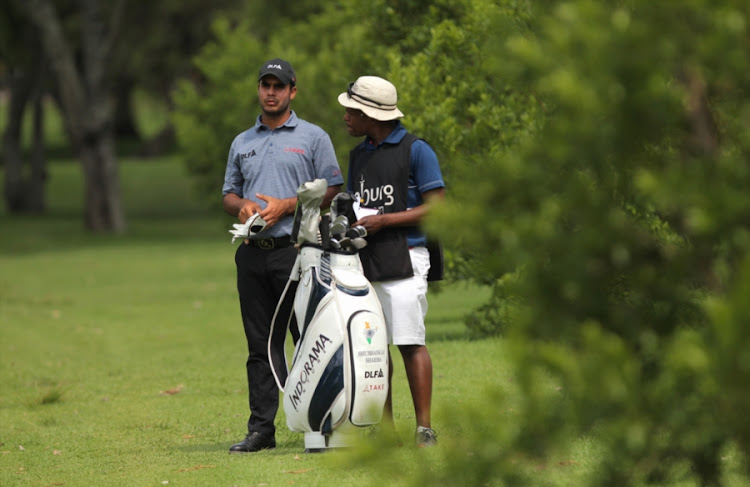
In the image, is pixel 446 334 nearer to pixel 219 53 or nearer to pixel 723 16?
pixel 723 16

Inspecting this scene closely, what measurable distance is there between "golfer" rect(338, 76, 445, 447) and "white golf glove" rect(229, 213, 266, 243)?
0.56 metres

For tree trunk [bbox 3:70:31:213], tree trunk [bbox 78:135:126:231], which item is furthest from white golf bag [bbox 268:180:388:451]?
tree trunk [bbox 3:70:31:213]

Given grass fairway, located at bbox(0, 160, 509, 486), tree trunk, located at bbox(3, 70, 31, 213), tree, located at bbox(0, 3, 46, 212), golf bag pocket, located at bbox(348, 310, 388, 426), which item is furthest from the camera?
tree trunk, located at bbox(3, 70, 31, 213)

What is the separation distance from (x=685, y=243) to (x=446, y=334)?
994 cm

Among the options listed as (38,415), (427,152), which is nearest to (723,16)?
(427,152)

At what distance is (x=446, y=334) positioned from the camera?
541 inches

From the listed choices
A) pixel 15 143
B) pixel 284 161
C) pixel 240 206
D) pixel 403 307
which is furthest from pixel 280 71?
pixel 15 143

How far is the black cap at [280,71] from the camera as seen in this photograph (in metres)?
7.29

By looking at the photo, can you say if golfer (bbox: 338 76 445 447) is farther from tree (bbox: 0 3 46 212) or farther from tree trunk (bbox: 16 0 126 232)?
tree (bbox: 0 3 46 212)

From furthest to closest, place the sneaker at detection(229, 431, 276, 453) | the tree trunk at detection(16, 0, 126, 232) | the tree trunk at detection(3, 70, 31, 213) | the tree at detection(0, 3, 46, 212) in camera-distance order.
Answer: the tree trunk at detection(3, 70, 31, 213), the tree at detection(0, 3, 46, 212), the tree trunk at detection(16, 0, 126, 232), the sneaker at detection(229, 431, 276, 453)

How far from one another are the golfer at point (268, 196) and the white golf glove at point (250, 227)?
0.08 m

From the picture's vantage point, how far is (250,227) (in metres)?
7.13

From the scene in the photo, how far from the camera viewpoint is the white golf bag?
657 cm

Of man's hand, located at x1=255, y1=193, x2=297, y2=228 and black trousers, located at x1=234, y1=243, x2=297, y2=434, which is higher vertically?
man's hand, located at x1=255, y1=193, x2=297, y2=228
